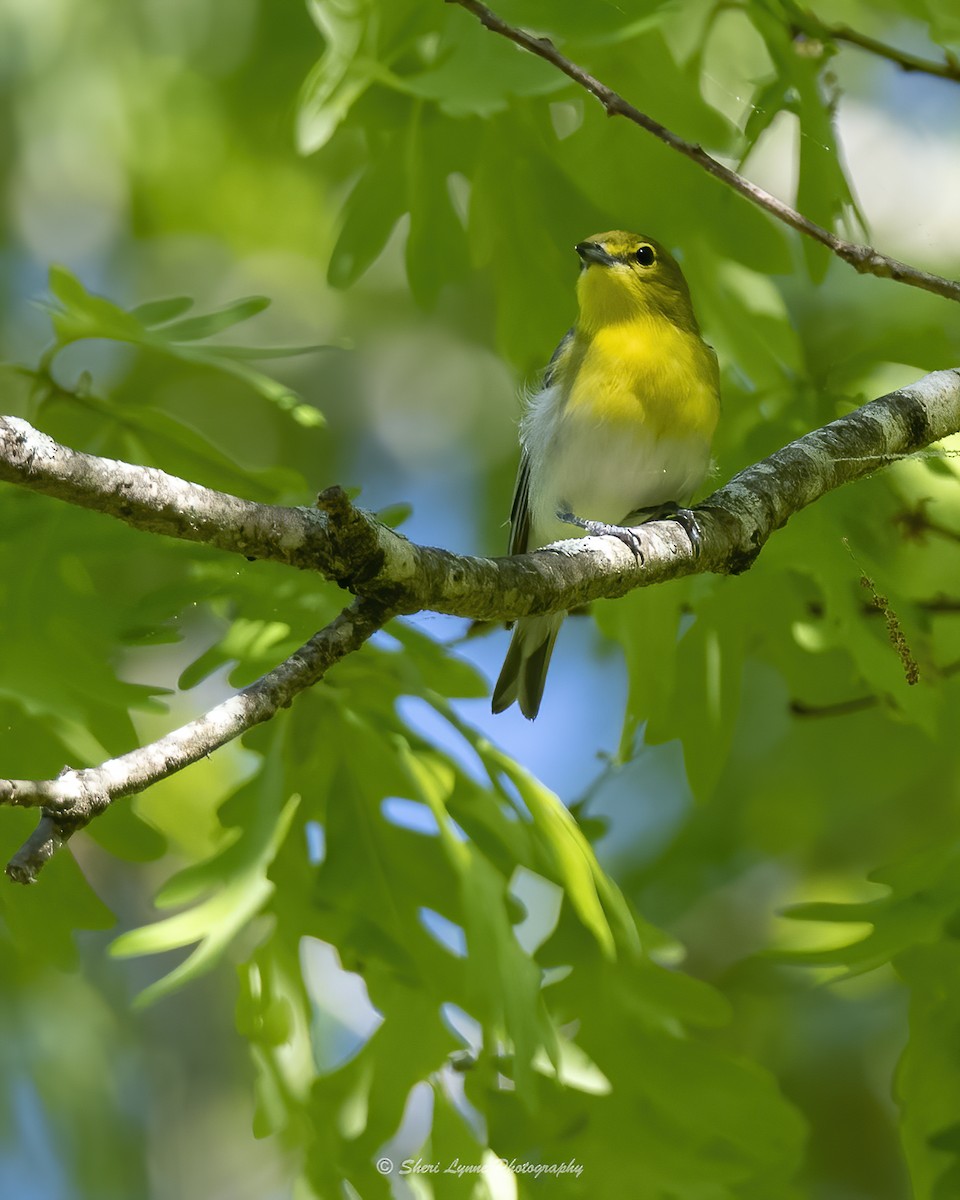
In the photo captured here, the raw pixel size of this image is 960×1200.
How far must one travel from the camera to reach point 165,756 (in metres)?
1.85

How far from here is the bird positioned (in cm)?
414

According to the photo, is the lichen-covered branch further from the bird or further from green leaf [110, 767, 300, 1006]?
the bird

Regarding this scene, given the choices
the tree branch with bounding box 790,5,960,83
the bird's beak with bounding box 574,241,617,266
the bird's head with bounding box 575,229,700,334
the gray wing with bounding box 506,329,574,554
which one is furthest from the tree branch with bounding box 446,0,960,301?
the gray wing with bounding box 506,329,574,554

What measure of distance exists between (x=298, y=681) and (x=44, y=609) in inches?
29.6

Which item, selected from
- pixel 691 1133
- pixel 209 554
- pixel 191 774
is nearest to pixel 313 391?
pixel 191 774

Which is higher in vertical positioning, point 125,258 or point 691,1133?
point 125,258

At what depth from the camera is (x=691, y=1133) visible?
110 inches

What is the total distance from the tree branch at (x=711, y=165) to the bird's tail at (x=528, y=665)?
203 cm

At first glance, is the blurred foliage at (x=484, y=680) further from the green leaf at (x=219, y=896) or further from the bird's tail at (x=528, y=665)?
the bird's tail at (x=528, y=665)

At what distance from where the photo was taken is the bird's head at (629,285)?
4.18 meters

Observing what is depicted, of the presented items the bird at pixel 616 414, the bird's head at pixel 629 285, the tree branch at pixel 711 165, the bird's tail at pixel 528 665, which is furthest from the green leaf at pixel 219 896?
the bird's head at pixel 629 285

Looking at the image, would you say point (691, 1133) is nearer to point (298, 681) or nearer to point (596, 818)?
point (596, 818)

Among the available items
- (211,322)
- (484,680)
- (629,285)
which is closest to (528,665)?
(629,285)

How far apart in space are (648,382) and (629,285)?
0.34 m
